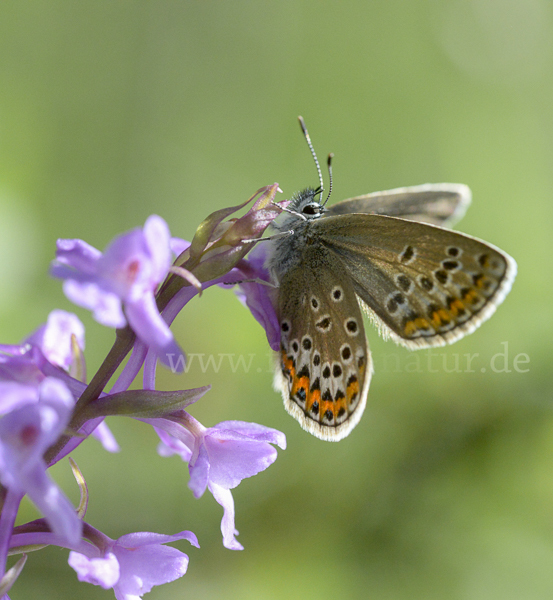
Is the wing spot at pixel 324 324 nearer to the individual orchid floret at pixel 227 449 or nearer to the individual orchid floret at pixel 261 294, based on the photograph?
the individual orchid floret at pixel 261 294

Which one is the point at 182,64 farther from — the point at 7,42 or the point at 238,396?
the point at 238,396

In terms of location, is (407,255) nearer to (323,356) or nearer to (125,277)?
(323,356)

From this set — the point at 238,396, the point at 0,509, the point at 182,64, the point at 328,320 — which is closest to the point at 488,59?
the point at 182,64

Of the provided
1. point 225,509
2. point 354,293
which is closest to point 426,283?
point 354,293

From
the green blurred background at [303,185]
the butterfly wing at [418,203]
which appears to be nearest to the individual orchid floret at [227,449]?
the butterfly wing at [418,203]

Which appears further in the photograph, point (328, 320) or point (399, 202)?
point (399, 202)

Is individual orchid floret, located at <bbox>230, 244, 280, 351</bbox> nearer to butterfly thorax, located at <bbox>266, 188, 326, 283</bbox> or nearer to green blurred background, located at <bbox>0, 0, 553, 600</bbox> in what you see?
butterfly thorax, located at <bbox>266, 188, 326, 283</bbox>
